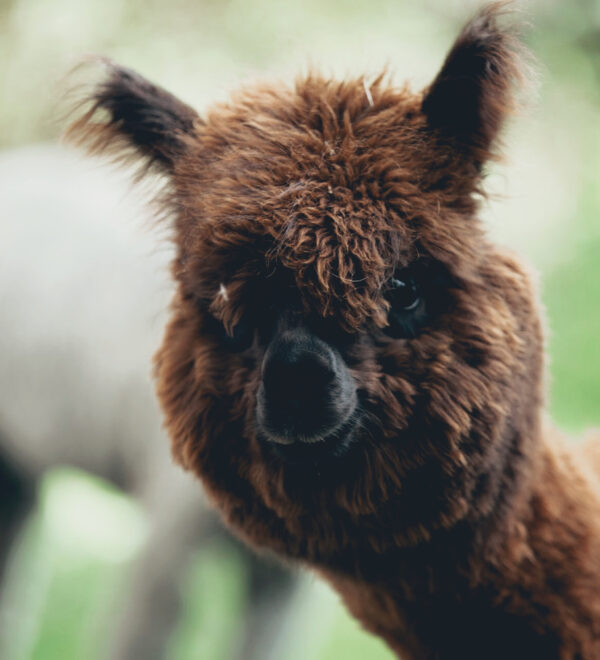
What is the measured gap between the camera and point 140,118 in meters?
1.43

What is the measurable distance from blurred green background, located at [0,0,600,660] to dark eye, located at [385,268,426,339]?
1504mm

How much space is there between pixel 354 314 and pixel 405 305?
0.09 m

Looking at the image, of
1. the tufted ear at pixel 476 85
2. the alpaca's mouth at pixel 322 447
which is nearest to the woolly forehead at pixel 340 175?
the tufted ear at pixel 476 85

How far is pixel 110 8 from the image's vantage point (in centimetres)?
589

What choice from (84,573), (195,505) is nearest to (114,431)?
(195,505)

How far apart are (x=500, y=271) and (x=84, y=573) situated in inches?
Answer: 130

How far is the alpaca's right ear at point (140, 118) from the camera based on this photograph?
1406 mm

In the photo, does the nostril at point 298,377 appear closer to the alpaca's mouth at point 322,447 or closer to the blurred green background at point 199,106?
the alpaca's mouth at point 322,447

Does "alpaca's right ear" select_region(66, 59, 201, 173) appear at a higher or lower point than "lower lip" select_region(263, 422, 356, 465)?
higher

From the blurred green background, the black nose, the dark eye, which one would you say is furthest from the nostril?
the blurred green background

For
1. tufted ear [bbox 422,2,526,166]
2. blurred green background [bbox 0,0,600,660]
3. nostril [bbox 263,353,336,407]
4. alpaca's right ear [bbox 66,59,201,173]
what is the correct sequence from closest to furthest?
nostril [bbox 263,353,336,407] → tufted ear [bbox 422,2,526,166] → alpaca's right ear [bbox 66,59,201,173] → blurred green background [bbox 0,0,600,660]

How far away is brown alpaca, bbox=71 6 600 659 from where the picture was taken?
1188 mm

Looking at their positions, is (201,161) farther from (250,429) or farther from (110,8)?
(110,8)

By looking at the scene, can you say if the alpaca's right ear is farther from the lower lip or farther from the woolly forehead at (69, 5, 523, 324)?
the lower lip
